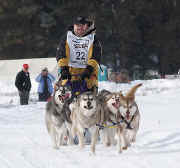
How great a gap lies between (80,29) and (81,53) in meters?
0.35

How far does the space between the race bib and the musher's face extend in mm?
60

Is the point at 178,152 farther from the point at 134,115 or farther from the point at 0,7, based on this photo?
the point at 0,7

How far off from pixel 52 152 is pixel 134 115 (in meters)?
1.18

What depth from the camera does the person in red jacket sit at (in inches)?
247

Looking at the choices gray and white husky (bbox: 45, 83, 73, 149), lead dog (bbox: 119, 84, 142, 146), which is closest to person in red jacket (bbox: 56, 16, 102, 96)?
gray and white husky (bbox: 45, 83, 73, 149)

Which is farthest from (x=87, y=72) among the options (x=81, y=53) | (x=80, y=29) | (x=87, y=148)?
(x=87, y=148)

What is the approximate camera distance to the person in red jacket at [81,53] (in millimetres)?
6262

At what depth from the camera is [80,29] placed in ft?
20.8

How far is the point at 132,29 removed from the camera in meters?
32.4

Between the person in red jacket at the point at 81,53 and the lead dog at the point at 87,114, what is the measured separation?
513mm

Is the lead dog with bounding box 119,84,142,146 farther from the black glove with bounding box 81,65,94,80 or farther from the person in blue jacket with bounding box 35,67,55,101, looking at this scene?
the person in blue jacket with bounding box 35,67,55,101

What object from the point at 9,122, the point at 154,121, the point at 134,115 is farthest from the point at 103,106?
the point at 9,122

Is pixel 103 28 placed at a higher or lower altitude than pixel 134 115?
higher

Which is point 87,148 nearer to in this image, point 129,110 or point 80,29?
point 129,110
